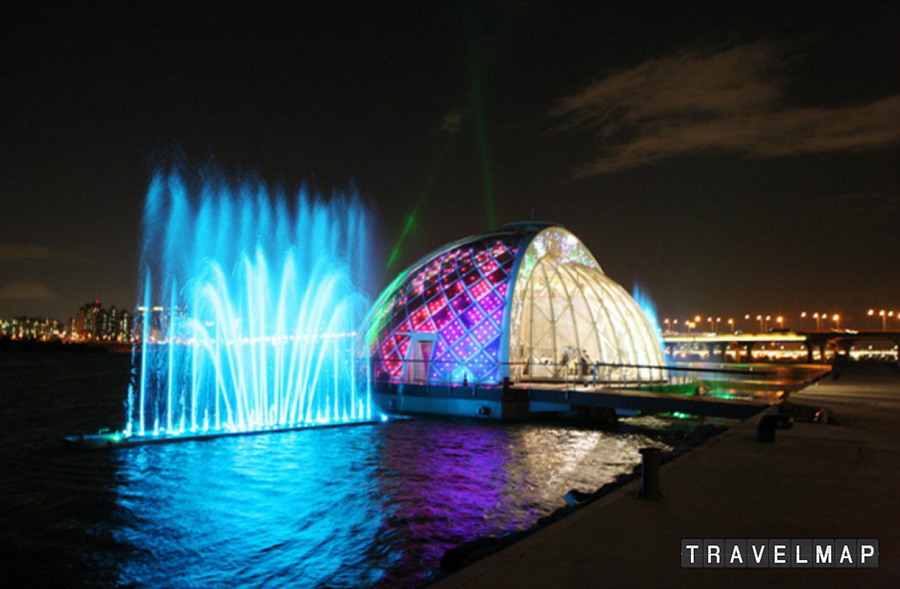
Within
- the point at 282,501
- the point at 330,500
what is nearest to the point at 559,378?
the point at 330,500

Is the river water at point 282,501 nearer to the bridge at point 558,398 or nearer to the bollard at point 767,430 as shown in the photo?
the bridge at point 558,398

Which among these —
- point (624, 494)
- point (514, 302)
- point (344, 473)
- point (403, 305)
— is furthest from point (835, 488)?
point (403, 305)

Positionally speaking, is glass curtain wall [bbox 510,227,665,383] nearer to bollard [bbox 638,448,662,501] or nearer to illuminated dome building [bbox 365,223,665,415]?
illuminated dome building [bbox 365,223,665,415]

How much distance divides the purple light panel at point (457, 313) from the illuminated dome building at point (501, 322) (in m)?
0.06

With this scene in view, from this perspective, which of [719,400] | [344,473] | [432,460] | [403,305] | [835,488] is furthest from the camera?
[403,305]

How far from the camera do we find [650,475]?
8.55 metres

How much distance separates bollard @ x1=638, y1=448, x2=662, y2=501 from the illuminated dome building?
66.3 feet

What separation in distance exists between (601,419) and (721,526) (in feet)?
71.9

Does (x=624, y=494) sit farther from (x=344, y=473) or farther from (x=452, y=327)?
(x=452, y=327)

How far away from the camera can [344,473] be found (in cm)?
1648

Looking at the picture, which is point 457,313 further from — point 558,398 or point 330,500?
point 330,500

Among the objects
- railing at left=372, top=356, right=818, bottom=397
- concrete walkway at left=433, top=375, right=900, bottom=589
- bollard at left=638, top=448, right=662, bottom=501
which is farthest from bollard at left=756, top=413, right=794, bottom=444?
railing at left=372, top=356, right=818, bottom=397

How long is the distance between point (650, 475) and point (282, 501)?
8379 mm

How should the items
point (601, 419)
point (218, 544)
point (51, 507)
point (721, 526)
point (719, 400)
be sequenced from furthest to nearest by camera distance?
point (601, 419) → point (719, 400) → point (51, 507) → point (218, 544) → point (721, 526)
